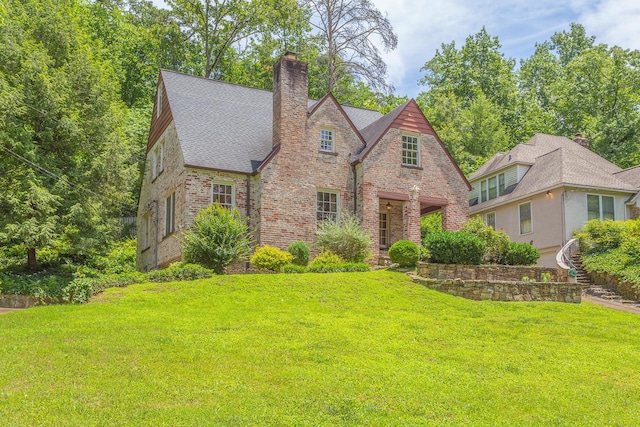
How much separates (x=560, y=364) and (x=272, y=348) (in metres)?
5.10

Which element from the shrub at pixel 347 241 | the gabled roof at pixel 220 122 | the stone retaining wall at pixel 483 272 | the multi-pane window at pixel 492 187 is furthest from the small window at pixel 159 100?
the multi-pane window at pixel 492 187

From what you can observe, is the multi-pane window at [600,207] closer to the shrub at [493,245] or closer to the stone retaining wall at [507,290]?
the shrub at [493,245]

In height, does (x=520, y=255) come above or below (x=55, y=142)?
below

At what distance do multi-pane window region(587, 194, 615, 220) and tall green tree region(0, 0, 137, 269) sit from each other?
61.4 feet

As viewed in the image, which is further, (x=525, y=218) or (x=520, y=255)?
(x=525, y=218)

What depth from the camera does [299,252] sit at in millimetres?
20766

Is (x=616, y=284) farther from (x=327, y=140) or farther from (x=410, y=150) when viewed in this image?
(x=327, y=140)

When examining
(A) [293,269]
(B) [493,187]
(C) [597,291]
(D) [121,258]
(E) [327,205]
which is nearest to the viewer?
(A) [293,269]

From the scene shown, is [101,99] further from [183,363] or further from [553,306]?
[553,306]

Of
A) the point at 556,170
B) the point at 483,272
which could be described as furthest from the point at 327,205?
the point at 556,170

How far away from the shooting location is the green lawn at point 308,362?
8000 mm

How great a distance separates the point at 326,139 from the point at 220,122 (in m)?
4.16

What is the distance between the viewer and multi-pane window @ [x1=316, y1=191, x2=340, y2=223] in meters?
23.0

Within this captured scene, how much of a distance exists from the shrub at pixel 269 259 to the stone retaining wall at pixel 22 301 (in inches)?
238
